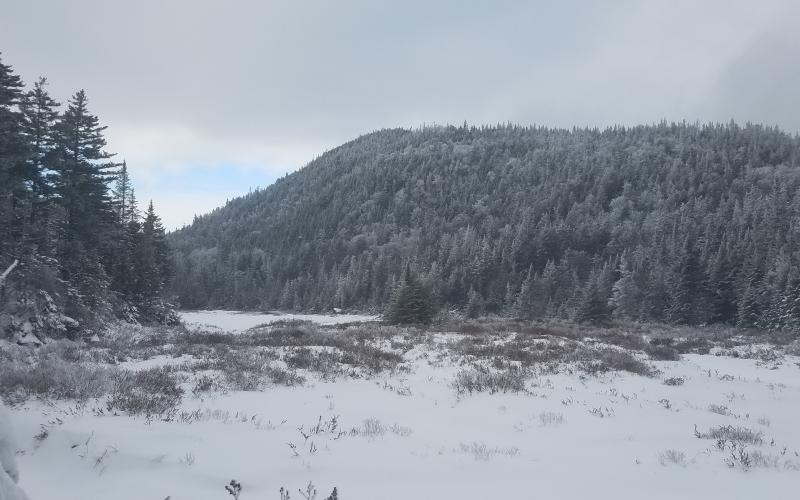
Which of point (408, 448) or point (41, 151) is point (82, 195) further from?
point (408, 448)

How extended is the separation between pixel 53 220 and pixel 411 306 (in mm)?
22507

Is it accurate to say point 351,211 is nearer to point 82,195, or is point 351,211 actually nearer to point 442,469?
point 82,195

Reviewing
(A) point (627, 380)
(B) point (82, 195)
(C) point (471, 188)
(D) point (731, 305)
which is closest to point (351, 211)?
(C) point (471, 188)

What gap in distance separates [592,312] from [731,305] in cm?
2546

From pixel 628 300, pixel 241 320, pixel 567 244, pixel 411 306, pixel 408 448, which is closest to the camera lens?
pixel 408 448

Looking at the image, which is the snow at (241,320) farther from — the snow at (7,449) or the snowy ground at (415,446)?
the snow at (7,449)

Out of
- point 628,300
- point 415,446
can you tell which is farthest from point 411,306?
point 628,300

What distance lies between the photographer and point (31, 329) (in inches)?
643

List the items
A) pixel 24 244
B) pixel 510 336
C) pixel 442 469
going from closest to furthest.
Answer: pixel 442 469
pixel 24 244
pixel 510 336

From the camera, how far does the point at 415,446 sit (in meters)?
6.52

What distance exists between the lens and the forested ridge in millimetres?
17484

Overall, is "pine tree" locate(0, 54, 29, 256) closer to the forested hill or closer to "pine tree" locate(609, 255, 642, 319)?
the forested hill

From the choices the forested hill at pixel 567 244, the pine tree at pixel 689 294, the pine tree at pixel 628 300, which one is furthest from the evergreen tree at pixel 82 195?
the pine tree at pixel 628 300

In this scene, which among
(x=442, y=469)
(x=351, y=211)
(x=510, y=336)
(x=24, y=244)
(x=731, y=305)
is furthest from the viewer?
(x=351, y=211)
